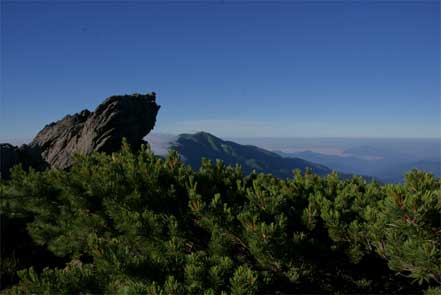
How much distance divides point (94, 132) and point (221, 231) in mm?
23300

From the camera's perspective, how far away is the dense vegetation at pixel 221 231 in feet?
15.2

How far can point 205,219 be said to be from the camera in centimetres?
604

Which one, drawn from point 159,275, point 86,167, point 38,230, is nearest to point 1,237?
point 38,230

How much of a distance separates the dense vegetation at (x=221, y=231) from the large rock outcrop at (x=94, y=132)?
15.4m

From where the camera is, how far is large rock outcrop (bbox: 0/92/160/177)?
24516mm

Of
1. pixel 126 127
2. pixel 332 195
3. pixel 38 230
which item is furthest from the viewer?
pixel 126 127

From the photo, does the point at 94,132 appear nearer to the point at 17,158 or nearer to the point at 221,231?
the point at 17,158

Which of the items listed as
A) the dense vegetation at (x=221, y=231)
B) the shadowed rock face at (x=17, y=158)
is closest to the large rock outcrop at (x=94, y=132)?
the shadowed rock face at (x=17, y=158)

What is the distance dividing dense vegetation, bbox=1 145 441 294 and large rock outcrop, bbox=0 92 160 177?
15.4 metres

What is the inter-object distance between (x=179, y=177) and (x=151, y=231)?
174 centimetres

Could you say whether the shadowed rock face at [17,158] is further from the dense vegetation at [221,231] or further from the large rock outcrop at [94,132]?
the dense vegetation at [221,231]

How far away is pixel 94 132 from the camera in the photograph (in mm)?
26406

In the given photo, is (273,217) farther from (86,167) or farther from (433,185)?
(86,167)

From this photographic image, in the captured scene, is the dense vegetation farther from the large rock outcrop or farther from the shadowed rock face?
the large rock outcrop
